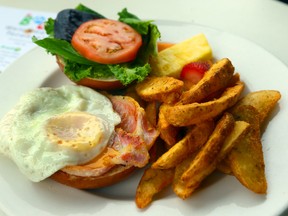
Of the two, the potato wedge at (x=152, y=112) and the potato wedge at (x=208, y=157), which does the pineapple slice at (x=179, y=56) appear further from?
the potato wedge at (x=208, y=157)

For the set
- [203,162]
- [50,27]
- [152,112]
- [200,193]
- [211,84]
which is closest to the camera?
[203,162]

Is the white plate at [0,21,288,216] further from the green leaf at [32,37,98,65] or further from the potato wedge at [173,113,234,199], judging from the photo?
the green leaf at [32,37,98,65]

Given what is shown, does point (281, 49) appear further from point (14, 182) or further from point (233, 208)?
point (14, 182)

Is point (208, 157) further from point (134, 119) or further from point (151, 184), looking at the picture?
point (134, 119)

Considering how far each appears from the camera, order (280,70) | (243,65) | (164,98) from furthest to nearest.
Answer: (243,65)
(280,70)
(164,98)

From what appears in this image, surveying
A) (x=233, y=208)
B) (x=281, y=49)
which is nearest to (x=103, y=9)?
(x=281, y=49)

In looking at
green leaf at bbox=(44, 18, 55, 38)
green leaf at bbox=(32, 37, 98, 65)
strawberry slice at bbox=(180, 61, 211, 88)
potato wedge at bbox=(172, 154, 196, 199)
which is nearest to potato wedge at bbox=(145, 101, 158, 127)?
strawberry slice at bbox=(180, 61, 211, 88)

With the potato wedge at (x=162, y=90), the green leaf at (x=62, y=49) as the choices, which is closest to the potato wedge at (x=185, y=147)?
the potato wedge at (x=162, y=90)

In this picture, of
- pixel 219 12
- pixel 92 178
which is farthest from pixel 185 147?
pixel 219 12
